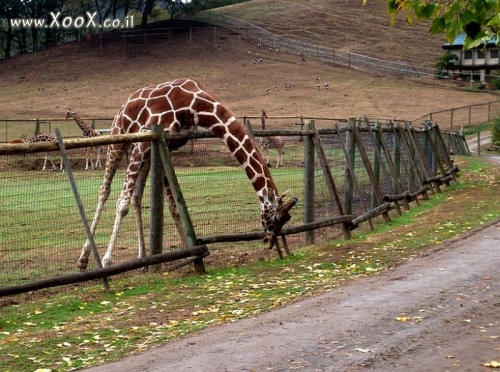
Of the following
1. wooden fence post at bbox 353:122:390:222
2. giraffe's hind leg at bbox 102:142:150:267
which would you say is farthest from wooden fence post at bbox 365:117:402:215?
giraffe's hind leg at bbox 102:142:150:267

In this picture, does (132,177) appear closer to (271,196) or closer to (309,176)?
(271,196)

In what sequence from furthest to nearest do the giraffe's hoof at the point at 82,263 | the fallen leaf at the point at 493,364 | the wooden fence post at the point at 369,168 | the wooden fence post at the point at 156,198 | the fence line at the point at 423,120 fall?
the fence line at the point at 423,120 < the wooden fence post at the point at 369,168 < the giraffe's hoof at the point at 82,263 < the wooden fence post at the point at 156,198 < the fallen leaf at the point at 493,364

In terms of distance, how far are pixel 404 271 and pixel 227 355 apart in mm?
4283

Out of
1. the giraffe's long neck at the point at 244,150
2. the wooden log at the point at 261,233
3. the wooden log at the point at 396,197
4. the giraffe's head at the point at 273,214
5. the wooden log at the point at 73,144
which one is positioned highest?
the wooden log at the point at 73,144

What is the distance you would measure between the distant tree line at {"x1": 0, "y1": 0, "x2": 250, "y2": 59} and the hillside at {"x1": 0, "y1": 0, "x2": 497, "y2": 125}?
7.15ft

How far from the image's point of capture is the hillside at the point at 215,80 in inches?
2247

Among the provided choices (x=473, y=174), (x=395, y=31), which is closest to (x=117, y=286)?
(x=473, y=174)

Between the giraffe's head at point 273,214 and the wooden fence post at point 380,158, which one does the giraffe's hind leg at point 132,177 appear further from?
the wooden fence post at point 380,158

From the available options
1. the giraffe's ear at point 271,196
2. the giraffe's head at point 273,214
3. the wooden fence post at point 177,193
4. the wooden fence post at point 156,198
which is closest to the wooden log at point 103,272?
the wooden fence post at point 177,193

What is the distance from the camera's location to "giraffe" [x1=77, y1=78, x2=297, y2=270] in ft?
38.7

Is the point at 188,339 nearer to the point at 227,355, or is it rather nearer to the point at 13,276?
the point at 227,355

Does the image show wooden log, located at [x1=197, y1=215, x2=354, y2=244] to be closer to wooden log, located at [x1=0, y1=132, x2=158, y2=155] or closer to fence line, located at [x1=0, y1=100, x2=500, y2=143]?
wooden log, located at [x1=0, y1=132, x2=158, y2=155]

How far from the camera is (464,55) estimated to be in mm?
73000

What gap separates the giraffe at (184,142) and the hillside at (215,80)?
136 feet
